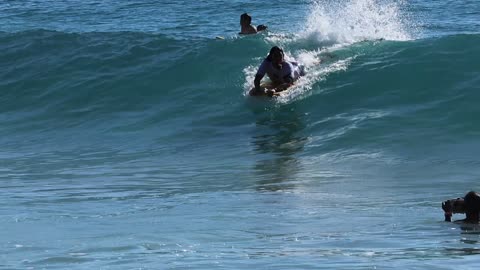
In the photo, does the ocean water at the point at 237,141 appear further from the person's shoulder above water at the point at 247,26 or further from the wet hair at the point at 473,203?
the person's shoulder above water at the point at 247,26

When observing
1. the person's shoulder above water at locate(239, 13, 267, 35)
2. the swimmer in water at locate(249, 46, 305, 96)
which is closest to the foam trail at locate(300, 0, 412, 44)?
the person's shoulder above water at locate(239, 13, 267, 35)

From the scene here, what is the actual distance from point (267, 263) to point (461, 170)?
5.27m

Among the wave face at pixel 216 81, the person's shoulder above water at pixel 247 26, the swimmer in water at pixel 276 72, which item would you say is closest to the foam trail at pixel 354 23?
the wave face at pixel 216 81

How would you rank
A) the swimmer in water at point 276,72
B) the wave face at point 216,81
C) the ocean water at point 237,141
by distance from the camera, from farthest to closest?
1. the swimmer in water at point 276,72
2. the wave face at point 216,81
3. the ocean water at point 237,141

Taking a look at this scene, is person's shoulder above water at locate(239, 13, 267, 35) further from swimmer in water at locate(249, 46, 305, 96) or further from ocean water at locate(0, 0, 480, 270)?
swimmer in water at locate(249, 46, 305, 96)

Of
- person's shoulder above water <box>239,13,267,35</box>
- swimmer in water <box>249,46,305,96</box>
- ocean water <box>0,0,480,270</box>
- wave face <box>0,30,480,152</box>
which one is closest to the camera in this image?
ocean water <box>0,0,480,270</box>

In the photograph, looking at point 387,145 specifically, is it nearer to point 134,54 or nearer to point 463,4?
point 134,54

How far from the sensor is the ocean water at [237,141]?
8.16m

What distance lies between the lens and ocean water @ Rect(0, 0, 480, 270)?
321 inches

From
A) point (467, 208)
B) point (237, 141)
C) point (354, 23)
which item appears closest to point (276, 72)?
point (237, 141)

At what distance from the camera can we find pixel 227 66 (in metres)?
19.2

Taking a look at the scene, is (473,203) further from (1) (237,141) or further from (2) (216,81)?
(2) (216,81)

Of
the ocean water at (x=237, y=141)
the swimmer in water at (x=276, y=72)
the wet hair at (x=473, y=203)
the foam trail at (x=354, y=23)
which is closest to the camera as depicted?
the ocean water at (x=237, y=141)

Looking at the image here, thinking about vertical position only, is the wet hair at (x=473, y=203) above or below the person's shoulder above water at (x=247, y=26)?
above
